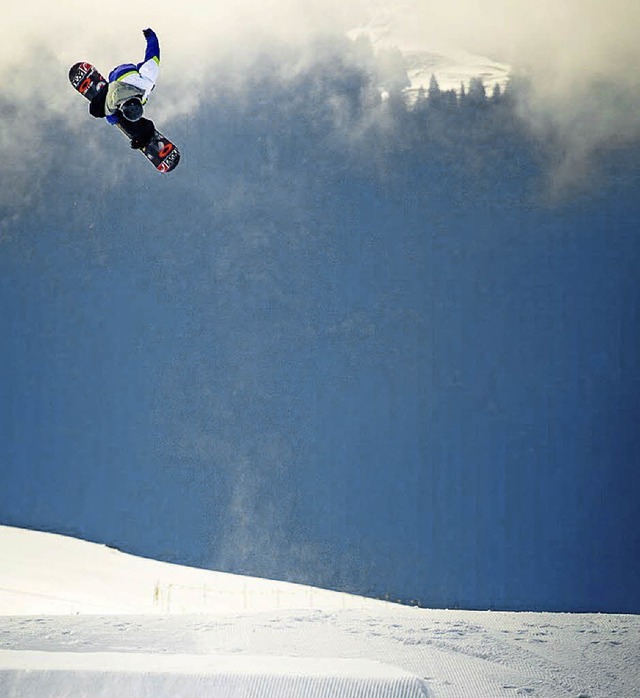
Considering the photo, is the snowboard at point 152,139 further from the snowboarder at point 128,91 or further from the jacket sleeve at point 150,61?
the jacket sleeve at point 150,61

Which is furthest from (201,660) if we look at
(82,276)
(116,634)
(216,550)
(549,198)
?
(549,198)

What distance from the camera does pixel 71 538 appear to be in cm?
374

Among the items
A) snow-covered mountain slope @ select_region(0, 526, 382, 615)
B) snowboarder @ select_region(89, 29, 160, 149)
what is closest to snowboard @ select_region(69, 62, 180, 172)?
snowboarder @ select_region(89, 29, 160, 149)

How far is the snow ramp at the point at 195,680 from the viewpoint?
195 cm

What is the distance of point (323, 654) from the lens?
2256 mm

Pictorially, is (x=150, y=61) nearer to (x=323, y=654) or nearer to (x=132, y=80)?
(x=132, y=80)

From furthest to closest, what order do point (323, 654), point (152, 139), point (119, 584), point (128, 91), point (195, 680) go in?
point (119, 584), point (152, 139), point (128, 91), point (323, 654), point (195, 680)

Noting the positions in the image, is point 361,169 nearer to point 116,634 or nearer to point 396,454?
point 396,454

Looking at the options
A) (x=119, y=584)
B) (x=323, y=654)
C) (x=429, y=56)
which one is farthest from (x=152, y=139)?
(x=323, y=654)

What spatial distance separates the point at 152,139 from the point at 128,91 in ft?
0.96

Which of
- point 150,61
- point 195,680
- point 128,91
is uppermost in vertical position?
point 150,61

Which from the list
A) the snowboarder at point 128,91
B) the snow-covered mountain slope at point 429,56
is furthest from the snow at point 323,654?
the snow-covered mountain slope at point 429,56

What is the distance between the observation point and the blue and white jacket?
3.23 meters

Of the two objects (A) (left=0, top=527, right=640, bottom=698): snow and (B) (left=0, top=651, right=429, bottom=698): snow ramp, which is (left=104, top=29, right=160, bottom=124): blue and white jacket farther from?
(B) (left=0, top=651, right=429, bottom=698): snow ramp
